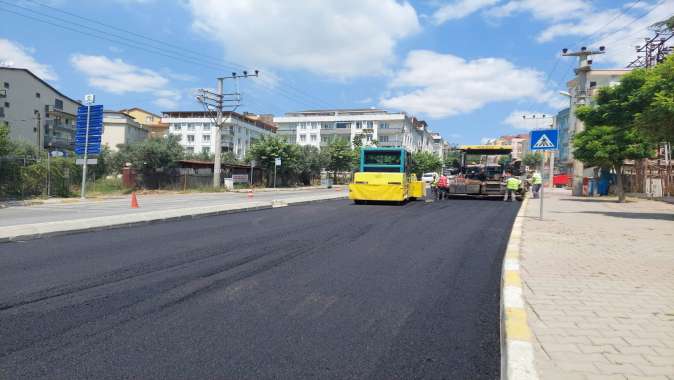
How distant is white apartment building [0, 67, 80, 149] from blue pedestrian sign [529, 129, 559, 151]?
54.6m

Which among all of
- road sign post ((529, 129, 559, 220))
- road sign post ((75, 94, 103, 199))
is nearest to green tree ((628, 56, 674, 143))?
road sign post ((529, 129, 559, 220))

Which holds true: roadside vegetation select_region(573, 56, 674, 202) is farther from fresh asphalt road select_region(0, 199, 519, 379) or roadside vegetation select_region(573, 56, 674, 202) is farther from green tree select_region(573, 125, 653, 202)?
fresh asphalt road select_region(0, 199, 519, 379)

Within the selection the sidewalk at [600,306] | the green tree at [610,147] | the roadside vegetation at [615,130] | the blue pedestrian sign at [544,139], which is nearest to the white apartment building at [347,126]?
the roadside vegetation at [615,130]

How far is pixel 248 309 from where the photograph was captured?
174 inches

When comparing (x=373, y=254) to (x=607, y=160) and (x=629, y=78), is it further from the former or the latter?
(x=629, y=78)

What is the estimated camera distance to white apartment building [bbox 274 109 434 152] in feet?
308

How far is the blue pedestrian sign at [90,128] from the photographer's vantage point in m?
24.1

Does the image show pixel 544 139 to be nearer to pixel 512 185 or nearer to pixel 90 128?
pixel 512 185

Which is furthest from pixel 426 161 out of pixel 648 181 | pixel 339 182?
pixel 648 181

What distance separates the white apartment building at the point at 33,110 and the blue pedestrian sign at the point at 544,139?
54.6m

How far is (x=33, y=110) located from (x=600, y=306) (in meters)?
68.8

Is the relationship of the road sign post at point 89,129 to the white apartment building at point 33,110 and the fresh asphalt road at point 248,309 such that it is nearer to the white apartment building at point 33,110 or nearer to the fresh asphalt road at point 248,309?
the fresh asphalt road at point 248,309

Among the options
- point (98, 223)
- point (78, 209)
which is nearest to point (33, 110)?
point (78, 209)

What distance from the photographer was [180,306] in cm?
450
